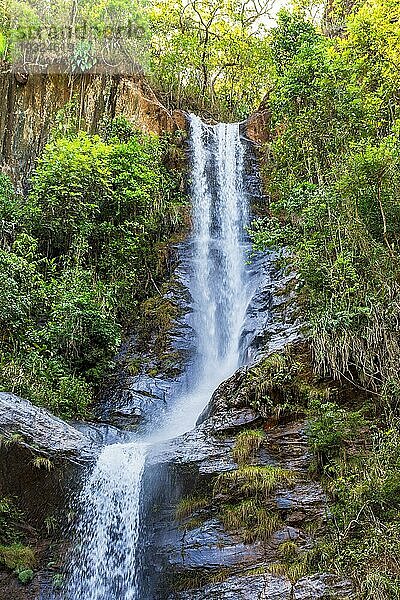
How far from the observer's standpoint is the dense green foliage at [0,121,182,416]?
1114cm

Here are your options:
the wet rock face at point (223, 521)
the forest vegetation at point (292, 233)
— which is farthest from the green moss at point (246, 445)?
the forest vegetation at point (292, 233)

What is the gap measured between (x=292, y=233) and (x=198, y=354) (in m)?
3.40

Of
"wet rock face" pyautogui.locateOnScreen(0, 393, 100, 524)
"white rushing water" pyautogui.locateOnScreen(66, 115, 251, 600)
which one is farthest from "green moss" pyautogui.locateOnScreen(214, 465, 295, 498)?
"wet rock face" pyautogui.locateOnScreen(0, 393, 100, 524)

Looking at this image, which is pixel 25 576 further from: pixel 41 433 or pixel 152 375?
pixel 152 375

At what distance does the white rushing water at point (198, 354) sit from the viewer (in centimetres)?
757

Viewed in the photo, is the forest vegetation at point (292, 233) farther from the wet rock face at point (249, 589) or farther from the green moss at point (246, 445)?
the green moss at point (246, 445)

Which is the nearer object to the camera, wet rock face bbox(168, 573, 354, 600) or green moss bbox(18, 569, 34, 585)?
wet rock face bbox(168, 573, 354, 600)

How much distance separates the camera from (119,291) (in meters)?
13.7

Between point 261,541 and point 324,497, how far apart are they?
0.91 m

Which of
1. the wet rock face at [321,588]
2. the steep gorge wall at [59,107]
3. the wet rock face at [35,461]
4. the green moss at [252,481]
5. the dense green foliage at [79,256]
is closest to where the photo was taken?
the wet rock face at [321,588]

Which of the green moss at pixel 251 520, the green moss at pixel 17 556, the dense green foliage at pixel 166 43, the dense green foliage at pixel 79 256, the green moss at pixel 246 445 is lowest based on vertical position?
the green moss at pixel 17 556

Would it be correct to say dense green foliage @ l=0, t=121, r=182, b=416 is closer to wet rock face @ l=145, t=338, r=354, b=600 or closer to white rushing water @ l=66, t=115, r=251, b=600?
white rushing water @ l=66, t=115, r=251, b=600

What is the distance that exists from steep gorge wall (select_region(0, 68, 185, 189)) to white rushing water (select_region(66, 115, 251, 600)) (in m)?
1.47

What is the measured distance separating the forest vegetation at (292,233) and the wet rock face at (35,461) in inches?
66.7
